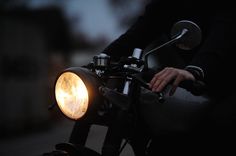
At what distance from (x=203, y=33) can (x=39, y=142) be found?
9757 millimetres

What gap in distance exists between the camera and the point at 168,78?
1860mm

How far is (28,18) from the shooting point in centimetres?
1548

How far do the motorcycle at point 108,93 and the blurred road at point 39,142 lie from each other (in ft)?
19.8

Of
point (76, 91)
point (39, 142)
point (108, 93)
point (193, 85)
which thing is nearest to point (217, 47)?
point (193, 85)

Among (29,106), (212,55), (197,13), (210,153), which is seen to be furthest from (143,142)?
(29,106)

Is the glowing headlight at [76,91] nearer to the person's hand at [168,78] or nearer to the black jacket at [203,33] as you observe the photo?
the person's hand at [168,78]

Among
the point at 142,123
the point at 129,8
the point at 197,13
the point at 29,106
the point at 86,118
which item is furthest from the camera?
the point at 129,8

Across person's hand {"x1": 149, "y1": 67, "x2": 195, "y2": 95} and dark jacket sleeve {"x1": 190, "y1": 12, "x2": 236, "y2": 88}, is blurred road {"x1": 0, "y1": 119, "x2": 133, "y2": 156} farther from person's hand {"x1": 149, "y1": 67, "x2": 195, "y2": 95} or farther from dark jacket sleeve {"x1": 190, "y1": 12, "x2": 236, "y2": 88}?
person's hand {"x1": 149, "y1": 67, "x2": 195, "y2": 95}

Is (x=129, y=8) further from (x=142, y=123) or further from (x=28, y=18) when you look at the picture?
(x=142, y=123)

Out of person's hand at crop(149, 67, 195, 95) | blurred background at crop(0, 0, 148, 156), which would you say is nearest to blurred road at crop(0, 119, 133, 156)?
blurred background at crop(0, 0, 148, 156)

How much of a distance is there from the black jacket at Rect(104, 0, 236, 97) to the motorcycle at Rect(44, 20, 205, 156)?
3.5 inches

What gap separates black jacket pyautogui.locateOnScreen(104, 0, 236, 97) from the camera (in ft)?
6.64

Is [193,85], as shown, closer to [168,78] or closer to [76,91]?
[168,78]

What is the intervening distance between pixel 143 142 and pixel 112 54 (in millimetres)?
539
